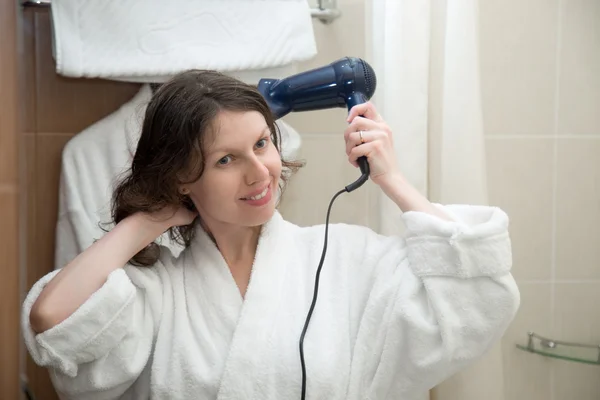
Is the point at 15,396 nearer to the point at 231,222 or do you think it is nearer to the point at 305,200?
the point at 231,222

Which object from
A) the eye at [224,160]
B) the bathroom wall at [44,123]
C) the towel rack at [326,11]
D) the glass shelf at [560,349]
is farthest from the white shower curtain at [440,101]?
the bathroom wall at [44,123]

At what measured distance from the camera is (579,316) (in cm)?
133

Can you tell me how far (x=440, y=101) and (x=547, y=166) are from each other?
34 centimetres

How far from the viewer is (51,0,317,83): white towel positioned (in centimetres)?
107

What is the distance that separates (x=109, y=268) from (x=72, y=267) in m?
0.05

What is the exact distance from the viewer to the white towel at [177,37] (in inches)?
42.2

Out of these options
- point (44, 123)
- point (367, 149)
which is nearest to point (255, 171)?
point (367, 149)

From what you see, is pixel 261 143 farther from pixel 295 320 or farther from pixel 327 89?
pixel 295 320

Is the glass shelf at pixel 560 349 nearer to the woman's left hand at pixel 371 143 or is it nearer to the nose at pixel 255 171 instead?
the woman's left hand at pixel 371 143

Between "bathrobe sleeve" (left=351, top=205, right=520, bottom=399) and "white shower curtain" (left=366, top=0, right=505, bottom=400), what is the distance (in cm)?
21

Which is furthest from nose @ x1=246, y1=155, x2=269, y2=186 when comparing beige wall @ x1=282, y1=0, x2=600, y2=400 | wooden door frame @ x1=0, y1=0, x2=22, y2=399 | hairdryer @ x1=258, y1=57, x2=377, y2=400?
beige wall @ x1=282, y1=0, x2=600, y2=400

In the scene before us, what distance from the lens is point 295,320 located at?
3.00ft

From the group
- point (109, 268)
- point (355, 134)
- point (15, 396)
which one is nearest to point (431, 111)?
point (355, 134)

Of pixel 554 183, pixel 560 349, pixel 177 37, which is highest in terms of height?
pixel 177 37
